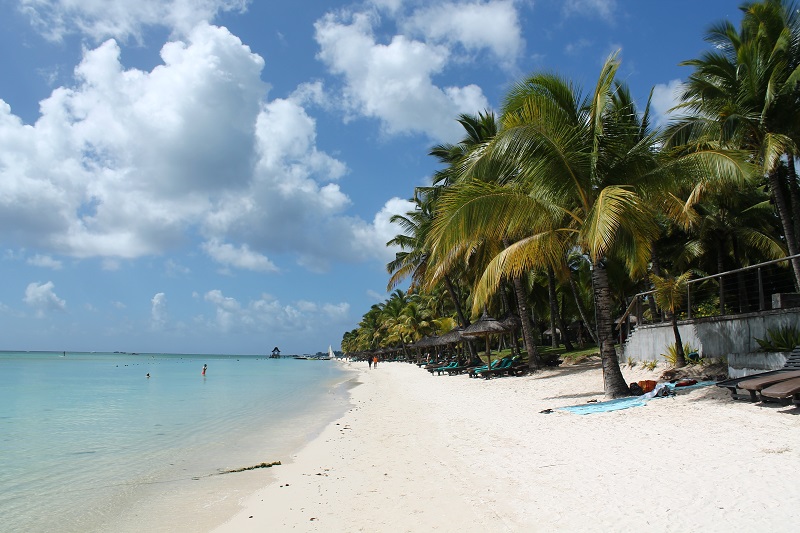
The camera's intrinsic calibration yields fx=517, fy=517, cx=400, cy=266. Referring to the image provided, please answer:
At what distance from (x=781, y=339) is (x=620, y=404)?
3265 millimetres

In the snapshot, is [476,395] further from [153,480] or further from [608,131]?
[153,480]

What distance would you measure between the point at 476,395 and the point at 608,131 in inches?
323

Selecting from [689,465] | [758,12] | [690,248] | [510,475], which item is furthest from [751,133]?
[510,475]

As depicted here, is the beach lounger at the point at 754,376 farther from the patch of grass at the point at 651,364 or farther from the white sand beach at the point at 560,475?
the patch of grass at the point at 651,364

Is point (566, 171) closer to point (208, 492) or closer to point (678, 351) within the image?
point (678, 351)

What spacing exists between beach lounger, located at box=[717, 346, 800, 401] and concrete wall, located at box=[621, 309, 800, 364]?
3.10 ft

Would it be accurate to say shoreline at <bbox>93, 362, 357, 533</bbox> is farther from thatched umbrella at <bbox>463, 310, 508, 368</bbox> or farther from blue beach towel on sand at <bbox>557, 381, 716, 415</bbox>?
thatched umbrella at <bbox>463, 310, 508, 368</bbox>

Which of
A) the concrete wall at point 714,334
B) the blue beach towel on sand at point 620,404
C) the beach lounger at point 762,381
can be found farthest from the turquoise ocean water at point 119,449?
the concrete wall at point 714,334

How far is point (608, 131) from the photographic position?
35.1 ft

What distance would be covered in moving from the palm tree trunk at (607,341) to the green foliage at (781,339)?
2.69 meters

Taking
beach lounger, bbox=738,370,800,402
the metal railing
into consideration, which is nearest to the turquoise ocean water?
beach lounger, bbox=738,370,800,402

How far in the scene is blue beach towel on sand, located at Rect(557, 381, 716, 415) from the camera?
9312 millimetres

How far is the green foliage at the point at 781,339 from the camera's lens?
373 inches

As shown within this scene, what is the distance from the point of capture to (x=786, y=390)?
6984 millimetres
